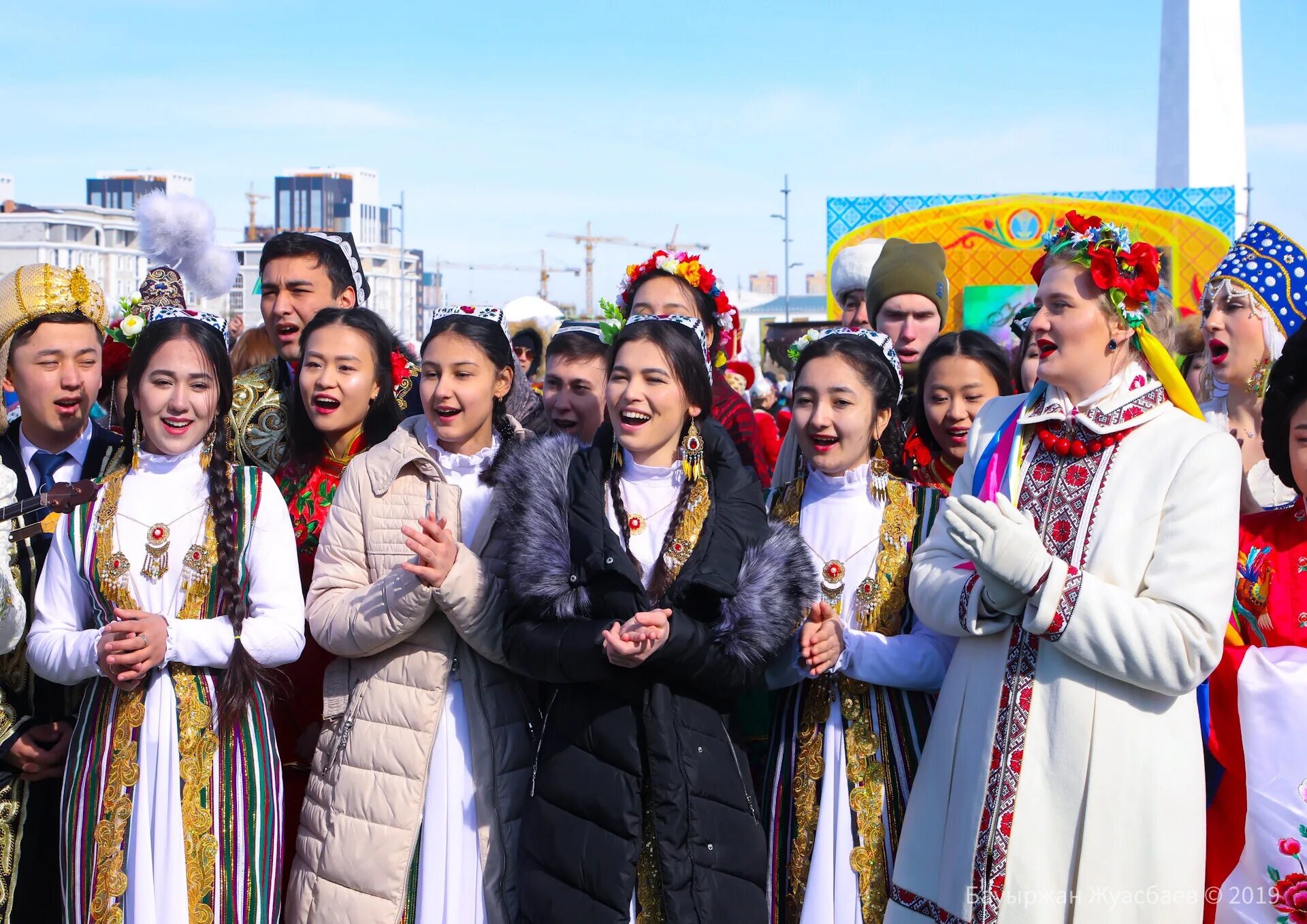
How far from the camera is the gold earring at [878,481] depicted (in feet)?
10.6

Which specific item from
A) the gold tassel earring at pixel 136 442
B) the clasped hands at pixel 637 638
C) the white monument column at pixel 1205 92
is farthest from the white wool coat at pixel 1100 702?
the white monument column at pixel 1205 92

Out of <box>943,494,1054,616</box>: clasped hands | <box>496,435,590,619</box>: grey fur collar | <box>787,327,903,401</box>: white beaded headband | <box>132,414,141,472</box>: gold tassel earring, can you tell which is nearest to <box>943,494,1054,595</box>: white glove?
<box>943,494,1054,616</box>: clasped hands

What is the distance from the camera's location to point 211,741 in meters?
3.07

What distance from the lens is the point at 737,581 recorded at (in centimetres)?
296

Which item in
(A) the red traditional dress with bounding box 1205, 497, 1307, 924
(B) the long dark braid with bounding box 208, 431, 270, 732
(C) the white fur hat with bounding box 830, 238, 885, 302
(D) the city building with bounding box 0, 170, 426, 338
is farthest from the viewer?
(D) the city building with bounding box 0, 170, 426, 338

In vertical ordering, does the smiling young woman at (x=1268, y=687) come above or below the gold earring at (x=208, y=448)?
below

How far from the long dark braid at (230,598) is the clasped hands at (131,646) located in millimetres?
191

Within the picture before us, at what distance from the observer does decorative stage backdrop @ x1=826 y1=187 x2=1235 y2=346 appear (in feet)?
47.4

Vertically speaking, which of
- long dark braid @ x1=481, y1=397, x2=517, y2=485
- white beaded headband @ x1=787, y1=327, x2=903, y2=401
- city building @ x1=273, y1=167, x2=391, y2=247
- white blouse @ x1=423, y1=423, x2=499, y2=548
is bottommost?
white blouse @ x1=423, y1=423, x2=499, y2=548

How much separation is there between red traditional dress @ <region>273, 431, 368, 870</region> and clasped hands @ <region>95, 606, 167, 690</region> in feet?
2.18

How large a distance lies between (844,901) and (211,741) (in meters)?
1.70

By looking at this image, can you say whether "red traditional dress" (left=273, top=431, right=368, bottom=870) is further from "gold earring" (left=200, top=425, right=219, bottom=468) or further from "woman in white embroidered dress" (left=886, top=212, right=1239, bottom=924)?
"woman in white embroidered dress" (left=886, top=212, right=1239, bottom=924)

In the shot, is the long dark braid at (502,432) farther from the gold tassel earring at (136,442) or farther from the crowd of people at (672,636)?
the gold tassel earring at (136,442)

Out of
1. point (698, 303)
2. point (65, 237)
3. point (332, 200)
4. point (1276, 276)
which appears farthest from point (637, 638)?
point (332, 200)
